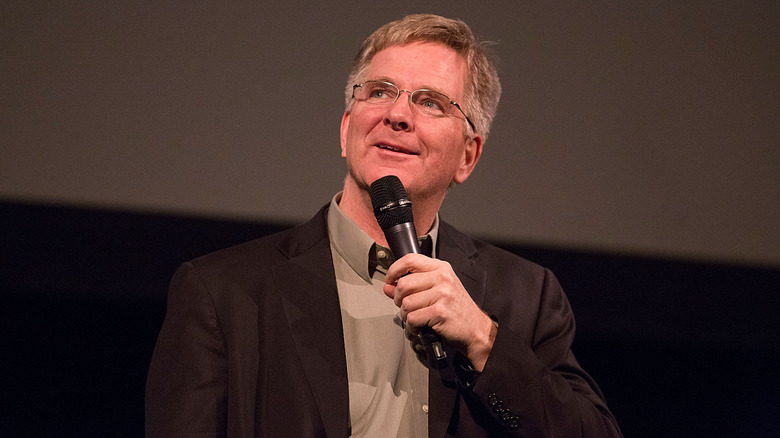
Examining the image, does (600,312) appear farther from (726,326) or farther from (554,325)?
(554,325)

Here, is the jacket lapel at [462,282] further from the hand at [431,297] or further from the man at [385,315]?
the hand at [431,297]

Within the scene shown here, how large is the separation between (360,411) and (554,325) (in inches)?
22.7

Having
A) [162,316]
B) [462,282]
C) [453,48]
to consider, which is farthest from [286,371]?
[162,316]

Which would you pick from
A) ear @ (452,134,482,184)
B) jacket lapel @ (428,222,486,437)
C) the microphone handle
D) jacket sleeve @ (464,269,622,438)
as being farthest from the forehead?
jacket sleeve @ (464,269,622,438)

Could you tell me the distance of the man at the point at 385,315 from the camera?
4.52 ft

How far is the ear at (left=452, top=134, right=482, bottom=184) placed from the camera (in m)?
1.86

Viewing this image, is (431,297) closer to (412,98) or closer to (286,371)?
(286,371)

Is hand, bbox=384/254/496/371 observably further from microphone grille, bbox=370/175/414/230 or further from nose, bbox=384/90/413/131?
nose, bbox=384/90/413/131

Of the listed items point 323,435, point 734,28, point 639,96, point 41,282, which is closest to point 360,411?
point 323,435

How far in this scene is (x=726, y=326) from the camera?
2.66 meters

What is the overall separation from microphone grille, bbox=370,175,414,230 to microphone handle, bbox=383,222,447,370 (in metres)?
0.02

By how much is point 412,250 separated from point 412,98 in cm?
54

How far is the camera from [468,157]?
6.21 ft

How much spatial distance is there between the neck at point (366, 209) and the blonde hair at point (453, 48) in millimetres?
248
